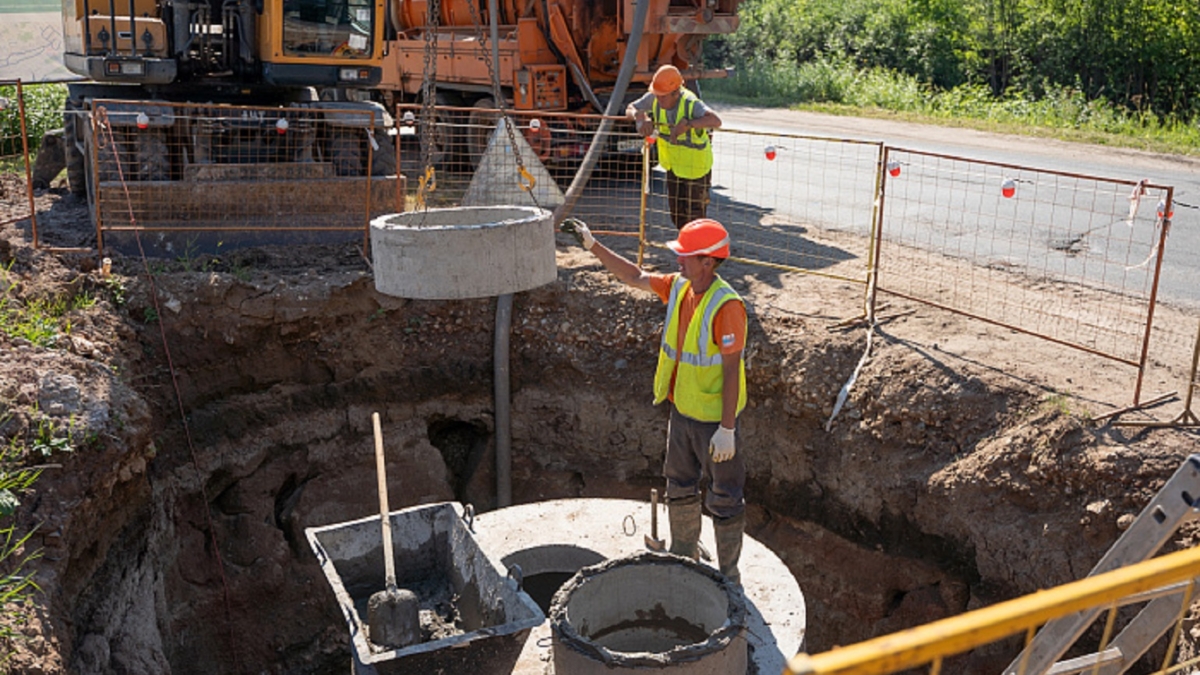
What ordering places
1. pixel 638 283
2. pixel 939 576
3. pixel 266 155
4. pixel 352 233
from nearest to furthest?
pixel 638 283, pixel 939 576, pixel 352 233, pixel 266 155

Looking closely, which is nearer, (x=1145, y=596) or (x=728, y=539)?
(x=1145, y=596)

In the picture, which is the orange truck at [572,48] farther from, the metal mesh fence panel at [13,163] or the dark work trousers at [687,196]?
the metal mesh fence panel at [13,163]

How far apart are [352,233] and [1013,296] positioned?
6033 mm

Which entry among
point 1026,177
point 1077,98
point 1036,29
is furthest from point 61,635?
point 1036,29

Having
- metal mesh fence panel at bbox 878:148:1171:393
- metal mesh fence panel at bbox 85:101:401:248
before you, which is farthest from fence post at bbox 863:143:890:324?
metal mesh fence panel at bbox 85:101:401:248

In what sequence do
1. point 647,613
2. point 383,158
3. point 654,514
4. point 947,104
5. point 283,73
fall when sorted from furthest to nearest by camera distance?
point 947,104, point 383,158, point 283,73, point 654,514, point 647,613

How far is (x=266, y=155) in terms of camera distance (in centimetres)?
1108

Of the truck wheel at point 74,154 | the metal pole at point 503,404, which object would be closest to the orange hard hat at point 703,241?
the metal pole at point 503,404

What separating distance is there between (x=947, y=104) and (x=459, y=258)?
18347 millimetres

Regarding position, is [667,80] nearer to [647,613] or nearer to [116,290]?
[647,613]

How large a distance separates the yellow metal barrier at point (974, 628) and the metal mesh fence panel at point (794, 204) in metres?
5.60

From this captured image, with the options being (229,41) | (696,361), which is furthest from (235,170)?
(696,361)

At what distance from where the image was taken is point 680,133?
859cm

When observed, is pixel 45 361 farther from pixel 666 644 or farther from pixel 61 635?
pixel 666 644
